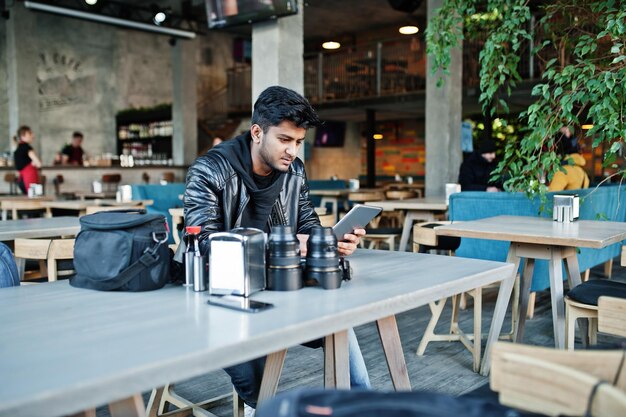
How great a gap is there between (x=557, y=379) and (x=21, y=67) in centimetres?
1305

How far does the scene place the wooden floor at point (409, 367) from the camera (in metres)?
3.04

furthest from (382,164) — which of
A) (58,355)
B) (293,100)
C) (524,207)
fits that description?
(58,355)

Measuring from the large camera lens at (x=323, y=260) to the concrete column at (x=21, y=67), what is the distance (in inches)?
472

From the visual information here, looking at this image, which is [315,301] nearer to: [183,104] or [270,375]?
[270,375]

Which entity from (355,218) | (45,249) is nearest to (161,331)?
(355,218)

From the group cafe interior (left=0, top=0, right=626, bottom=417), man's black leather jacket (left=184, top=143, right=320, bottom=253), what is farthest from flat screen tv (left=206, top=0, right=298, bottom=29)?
man's black leather jacket (left=184, top=143, right=320, bottom=253)

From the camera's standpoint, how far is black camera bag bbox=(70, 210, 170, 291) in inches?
67.0

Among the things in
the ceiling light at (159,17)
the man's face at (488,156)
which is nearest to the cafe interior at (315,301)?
the man's face at (488,156)

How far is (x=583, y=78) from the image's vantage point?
313cm

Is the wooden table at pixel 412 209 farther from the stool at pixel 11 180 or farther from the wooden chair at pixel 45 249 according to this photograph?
the stool at pixel 11 180

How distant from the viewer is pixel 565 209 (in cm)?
352

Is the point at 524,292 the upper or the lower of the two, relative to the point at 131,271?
lower

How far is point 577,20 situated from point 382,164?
14.2 m

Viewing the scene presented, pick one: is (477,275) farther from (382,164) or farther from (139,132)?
(382,164)
